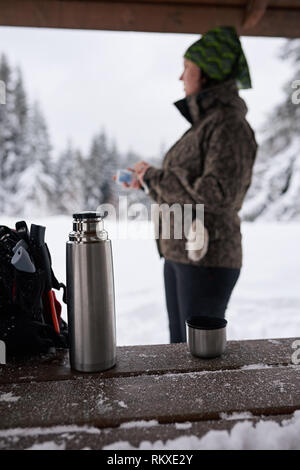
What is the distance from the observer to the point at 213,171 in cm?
121

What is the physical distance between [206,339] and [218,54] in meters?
1.14

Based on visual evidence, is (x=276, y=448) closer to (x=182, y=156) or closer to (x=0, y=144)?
(x=182, y=156)

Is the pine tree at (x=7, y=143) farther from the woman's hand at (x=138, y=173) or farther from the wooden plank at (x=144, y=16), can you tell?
the woman's hand at (x=138, y=173)

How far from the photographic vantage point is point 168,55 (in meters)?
7.46

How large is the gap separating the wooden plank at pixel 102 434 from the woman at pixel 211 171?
2.49 ft

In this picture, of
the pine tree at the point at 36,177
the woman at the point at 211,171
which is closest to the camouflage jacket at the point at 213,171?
the woman at the point at 211,171

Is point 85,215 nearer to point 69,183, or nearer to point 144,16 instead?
point 144,16

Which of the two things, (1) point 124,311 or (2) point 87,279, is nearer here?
(2) point 87,279

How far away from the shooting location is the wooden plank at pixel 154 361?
28.0 inches

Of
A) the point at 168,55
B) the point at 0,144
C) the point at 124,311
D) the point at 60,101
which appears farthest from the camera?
the point at 60,101

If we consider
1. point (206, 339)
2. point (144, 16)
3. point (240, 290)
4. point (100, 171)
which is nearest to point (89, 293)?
point (206, 339)

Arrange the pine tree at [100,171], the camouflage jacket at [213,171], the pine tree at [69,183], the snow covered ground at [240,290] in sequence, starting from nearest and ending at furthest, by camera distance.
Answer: the camouflage jacket at [213,171] → the snow covered ground at [240,290] → the pine tree at [69,183] → the pine tree at [100,171]

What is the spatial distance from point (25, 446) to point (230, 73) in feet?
4.61

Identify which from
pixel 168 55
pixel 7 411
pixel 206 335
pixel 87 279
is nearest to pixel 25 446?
pixel 7 411
